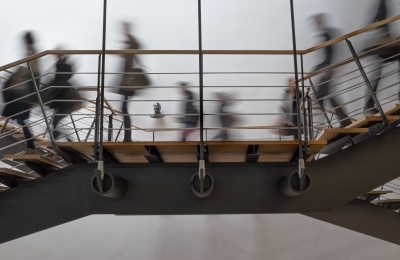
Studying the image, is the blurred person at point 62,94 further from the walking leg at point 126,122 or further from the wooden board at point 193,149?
the wooden board at point 193,149

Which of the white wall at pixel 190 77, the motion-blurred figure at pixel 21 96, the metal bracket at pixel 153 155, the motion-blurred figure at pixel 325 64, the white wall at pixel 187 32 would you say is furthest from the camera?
the white wall at pixel 187 32

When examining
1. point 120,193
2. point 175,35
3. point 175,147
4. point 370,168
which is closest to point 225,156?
point 175,147

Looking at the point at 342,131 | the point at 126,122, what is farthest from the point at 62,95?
the point at 342,131

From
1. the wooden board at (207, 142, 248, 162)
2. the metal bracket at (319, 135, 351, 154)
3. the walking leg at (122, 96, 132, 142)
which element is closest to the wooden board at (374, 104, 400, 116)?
the metal bracket at (319, 135, 351, 154)

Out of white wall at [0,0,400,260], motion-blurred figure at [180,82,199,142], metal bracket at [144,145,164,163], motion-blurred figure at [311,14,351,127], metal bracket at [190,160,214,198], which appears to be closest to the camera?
metal bracket at [190,160,214,198]

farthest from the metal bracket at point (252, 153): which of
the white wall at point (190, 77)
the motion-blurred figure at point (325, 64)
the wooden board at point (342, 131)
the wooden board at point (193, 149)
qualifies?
the white wall at point (190, 77)

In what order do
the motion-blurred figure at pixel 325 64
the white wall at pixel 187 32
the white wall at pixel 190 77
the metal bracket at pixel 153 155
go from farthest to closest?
the white wall at pixel 187 32, the white wall at pixel 190 77, the motion-blurred figure at pixel 325 64, the metal bracket at pixel 153 155

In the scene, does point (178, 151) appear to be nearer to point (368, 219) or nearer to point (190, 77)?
point (368, 219)

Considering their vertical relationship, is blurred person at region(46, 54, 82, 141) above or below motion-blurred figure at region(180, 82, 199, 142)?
above

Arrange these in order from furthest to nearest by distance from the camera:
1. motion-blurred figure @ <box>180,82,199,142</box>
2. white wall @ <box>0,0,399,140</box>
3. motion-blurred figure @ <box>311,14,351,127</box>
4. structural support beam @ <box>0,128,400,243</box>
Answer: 1. white wall @ <box>0,0,399,140</box>
2. motion-blurred figure @ <box>180,82,199,142</box>
3. motion-blurred figure @ <box>311,14,351,127</box>
4. structural support beam @ <box>0,128,400,243</box>

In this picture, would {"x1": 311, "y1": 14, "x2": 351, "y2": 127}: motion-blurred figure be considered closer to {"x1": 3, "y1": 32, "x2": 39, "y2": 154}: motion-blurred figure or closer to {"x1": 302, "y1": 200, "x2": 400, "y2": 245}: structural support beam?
{"x1": 302, "y1": 200, "x2": 400, "y2": 245}: structural support beam

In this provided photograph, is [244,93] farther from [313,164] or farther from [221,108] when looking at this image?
[313,164]

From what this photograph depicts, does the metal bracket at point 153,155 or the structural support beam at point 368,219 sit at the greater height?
the metal bracket at point 153,155

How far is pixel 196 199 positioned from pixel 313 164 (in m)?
0.65
